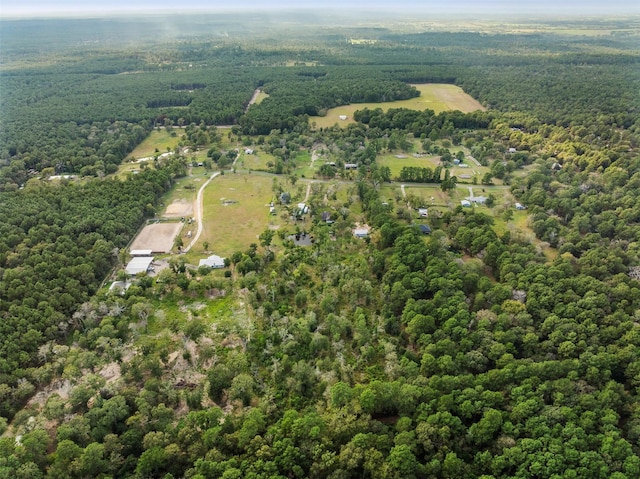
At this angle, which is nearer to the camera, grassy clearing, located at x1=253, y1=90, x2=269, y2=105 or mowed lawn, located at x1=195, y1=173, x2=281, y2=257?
mowed lawn, located at x1=195, y1=173, x2=281, y2=257

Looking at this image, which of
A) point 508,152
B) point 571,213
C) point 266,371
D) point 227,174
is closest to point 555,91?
point 508,152

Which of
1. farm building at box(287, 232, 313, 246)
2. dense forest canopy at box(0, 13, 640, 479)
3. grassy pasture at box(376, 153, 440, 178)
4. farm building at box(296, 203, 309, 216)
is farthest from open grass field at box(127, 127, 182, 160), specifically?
grassy pasture at box(376, 153, 440, 178)

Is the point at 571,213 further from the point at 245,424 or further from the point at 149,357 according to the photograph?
the point at 149,357

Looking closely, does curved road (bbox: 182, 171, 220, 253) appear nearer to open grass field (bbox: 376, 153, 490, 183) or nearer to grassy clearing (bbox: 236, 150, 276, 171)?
grassy clearing (bbox: 236, 150, 276, 171)

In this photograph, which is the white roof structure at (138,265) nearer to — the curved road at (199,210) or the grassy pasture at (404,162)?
the curved road at (199,210)

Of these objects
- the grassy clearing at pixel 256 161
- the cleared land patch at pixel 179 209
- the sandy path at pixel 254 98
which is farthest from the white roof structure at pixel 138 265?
the sandy path at pixel 254 98

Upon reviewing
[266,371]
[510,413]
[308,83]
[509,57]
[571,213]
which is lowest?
[266,371]

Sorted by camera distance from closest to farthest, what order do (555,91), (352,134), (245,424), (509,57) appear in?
(245,424) < (352,134) < (555,91) < (509,57)
